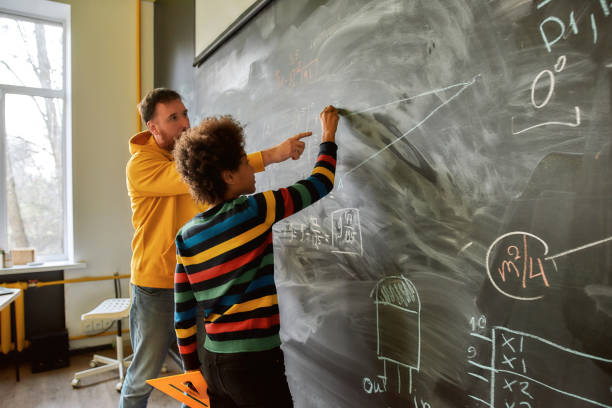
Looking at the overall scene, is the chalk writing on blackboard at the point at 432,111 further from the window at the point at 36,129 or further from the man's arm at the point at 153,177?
the window at the point at 36,129

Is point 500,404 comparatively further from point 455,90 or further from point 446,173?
Result: point 455,90

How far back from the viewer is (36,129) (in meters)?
3.60

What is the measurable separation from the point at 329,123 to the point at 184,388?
3.14 feet

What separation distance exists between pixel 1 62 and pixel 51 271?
1955 millimetres

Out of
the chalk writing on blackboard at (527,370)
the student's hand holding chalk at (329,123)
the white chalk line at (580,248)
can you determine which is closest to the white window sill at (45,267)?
the student's hand holding chalk at (329,123)

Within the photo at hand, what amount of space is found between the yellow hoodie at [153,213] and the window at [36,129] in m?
2.27

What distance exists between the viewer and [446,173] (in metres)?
0.95

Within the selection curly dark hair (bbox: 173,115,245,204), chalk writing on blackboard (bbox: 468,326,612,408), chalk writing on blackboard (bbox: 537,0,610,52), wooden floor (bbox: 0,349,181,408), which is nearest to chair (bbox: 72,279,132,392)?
wooden floor (bbox: 0,349,181,408)

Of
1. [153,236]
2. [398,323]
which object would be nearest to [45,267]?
[153,236]

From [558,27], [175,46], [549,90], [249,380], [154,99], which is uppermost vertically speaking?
[175,46]

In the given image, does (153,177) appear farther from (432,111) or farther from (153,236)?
(432,111)

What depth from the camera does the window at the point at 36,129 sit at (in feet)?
11.4

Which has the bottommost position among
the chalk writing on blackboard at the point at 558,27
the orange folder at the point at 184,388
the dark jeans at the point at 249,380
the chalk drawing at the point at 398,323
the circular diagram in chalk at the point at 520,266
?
the orange folder at the point at 184,388

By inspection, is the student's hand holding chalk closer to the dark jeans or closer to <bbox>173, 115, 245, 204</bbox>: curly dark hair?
<bbox>173, 115, 245, 204</bbox>: curly dark hair
